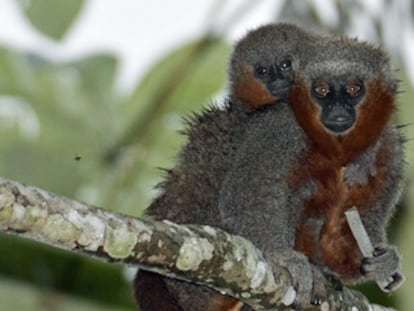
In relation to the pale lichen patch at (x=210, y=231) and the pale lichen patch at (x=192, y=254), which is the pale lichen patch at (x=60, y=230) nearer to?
the pale lichen patch at (x=192, y=254)

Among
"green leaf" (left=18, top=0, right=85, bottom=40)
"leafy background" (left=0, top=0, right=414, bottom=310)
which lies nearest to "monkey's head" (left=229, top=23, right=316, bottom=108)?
A: "leafy background" (left=0, top=0, right=414, bottom=310)

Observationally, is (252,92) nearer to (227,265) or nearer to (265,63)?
(265,63)

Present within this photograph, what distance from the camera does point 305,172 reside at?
4.63 meters

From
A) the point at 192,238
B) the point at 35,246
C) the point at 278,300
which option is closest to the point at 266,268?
the point at 278,300

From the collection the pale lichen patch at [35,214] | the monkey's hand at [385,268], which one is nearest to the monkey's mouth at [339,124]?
the monkey's hand at [385,268]

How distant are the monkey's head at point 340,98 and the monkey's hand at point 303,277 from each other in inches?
20.2

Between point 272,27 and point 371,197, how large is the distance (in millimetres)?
1106

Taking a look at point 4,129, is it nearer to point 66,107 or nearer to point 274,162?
point 66,107

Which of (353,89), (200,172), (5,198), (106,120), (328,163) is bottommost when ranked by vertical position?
(106,120)

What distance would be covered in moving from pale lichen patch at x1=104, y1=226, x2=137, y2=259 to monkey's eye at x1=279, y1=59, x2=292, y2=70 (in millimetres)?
2011

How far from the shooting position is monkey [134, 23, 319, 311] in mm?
4516

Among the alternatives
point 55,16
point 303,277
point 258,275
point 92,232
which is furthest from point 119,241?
point 55,16

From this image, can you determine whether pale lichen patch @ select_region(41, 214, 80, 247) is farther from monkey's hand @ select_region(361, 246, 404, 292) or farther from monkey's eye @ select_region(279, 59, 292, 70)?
monkey's eye @ select_region(279, 59, 292, 70)

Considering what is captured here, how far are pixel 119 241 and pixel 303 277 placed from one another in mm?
942
